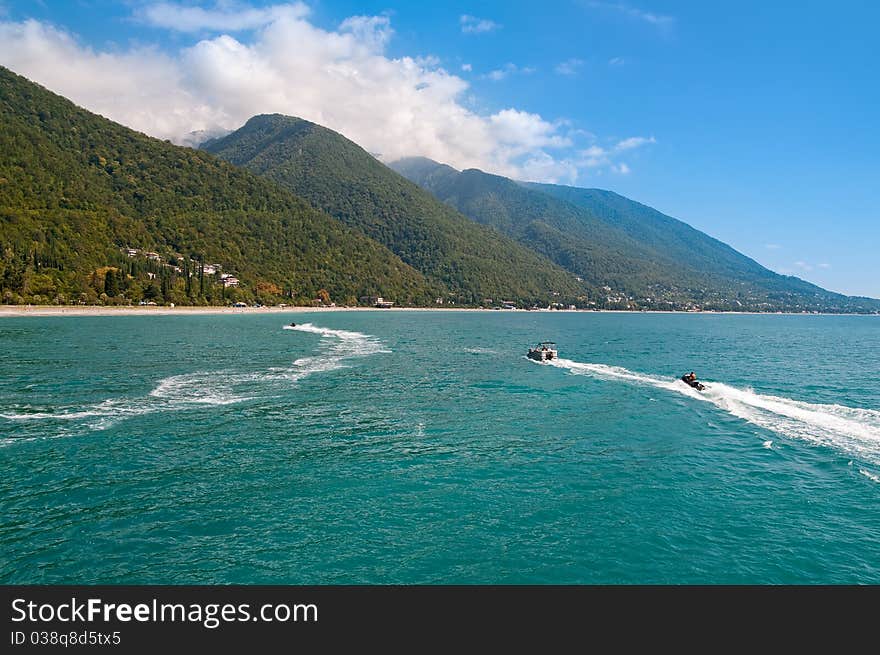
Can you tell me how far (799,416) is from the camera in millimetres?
40906

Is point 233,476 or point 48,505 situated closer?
point 48,505

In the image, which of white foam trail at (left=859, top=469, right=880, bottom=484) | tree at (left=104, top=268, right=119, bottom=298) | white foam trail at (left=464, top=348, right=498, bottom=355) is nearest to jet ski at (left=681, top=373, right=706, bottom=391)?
white foam trail at (left=859, top=469, right=880, bottom=484)

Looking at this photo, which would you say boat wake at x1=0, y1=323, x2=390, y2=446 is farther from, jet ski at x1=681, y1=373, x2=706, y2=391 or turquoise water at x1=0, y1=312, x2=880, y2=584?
jet ski at x1=681, y1=373, x2=706, y2=391

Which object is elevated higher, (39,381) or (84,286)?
(84,286)

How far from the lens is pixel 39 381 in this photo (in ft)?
145

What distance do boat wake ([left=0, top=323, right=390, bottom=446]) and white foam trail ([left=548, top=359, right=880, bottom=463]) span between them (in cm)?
3644

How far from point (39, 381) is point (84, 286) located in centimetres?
12575

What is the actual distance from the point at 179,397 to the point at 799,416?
162ft

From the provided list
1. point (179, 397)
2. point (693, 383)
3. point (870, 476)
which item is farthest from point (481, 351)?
point (870, 476)

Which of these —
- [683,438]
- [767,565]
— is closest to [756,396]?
[683,438]
